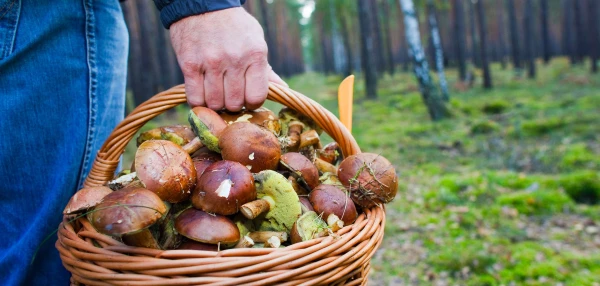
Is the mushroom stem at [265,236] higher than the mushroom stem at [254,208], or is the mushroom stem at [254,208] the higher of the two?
the mushroom stem at [254,208]

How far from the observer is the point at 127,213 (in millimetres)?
1069

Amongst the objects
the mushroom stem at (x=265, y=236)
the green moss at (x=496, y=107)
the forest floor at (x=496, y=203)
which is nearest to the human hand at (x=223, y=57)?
the mushroom stem at (x=265, y=236)

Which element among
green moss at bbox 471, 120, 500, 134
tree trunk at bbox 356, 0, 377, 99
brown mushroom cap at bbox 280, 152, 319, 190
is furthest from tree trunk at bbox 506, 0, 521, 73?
brown mushroom cap at bbox 280, 152, 319, 190

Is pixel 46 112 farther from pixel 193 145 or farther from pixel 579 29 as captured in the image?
pixel 579 29

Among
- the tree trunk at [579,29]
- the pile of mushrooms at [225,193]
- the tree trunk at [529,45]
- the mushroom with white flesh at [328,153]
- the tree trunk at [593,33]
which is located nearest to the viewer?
the pile of mushrooms at [225,193]

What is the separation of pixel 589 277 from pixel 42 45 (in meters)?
3.74

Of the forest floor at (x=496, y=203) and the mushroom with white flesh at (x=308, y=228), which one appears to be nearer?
the mushroom with white flesh at (x=308, y=228)

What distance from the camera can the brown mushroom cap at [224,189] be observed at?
1283 millimetres

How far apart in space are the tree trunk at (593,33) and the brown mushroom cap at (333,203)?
64.8 ft

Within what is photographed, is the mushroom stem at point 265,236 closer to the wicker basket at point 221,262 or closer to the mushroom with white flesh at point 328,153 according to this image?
the wicker basket at point 221,262

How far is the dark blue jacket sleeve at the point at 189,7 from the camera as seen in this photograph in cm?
149

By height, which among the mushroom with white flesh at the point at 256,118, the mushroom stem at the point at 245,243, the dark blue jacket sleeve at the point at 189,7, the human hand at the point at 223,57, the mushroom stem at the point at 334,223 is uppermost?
the dark blue jacket sleeve at the point at 189,7

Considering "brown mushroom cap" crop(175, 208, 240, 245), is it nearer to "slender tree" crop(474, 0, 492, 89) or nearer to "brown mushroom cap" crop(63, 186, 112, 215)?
"brown mushroom cap" crop(63, 186, 112, 215)

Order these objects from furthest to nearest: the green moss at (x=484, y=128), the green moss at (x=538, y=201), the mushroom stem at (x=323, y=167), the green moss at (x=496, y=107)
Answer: the green moss at (x=496, y=107) < the green moss at (x=484, y=128) < the green moss at (x=538, y=201) < the mushroom stem at (x=323, y=167)
